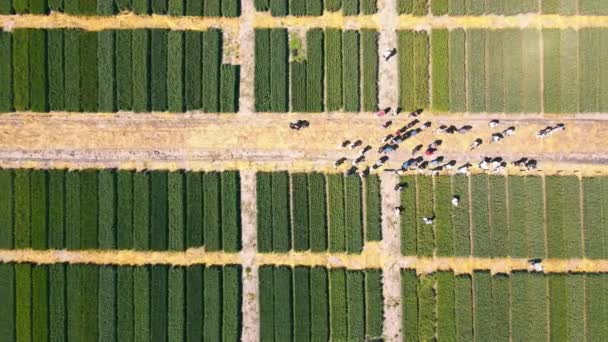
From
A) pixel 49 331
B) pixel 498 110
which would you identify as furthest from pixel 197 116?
pixel 498 110

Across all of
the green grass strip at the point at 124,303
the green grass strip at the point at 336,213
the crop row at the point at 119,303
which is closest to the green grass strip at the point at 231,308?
the crop row at the point at 119,303

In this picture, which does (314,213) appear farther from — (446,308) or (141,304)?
(141,304)

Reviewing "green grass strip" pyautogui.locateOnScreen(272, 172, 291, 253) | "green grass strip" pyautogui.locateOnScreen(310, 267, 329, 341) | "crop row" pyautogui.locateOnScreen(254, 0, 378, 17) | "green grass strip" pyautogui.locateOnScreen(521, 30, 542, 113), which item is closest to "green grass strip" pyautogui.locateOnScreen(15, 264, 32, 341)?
"green grass strip" pyautogui.locateOnScreen(272, 172, 291, 253)

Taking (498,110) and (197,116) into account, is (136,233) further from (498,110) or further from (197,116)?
(498,110)

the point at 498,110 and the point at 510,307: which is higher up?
the point at 498,110

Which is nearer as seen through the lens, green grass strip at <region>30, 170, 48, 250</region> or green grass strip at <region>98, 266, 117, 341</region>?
green grass strip at <region>98, 266, 117, 341</region>

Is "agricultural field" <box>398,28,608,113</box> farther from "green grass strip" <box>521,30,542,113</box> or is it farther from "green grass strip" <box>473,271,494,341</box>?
"green grass strip" <box>473,271,494,341</box>

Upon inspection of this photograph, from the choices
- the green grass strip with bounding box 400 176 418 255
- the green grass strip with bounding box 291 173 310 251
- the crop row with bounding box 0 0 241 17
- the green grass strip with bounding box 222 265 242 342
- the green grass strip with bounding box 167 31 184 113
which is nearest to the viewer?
the green grass strip with bounding box 222 265 242 342
